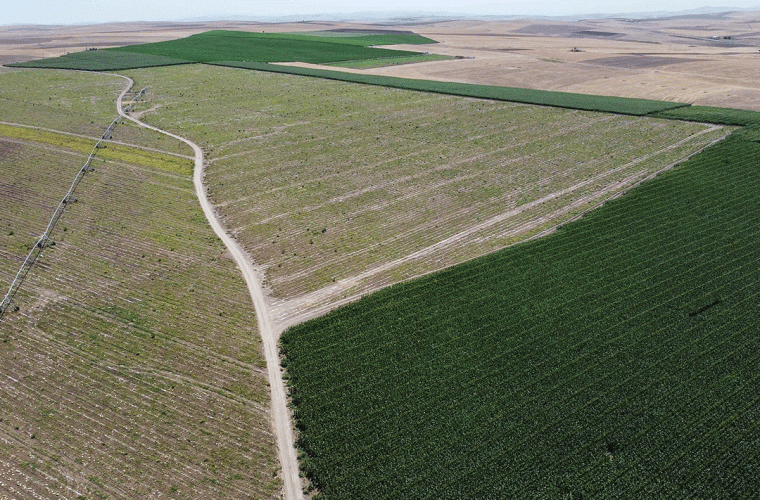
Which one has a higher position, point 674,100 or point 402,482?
point 674,100

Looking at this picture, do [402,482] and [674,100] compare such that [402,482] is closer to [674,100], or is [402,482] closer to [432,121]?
[432,121]

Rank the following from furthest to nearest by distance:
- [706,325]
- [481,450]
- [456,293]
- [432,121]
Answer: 1. [432,121]
2. [456,293]
3. [706,325]
4. [481,450]

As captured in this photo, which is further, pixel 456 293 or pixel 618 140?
pixel 618 140

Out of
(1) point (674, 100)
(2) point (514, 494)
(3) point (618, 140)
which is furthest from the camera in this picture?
(1) point (674, 100)

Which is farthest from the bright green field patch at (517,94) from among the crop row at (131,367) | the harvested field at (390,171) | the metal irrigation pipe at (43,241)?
the crop row at (131,367)

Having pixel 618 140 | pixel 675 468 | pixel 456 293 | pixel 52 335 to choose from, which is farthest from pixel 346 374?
pixel 618 140

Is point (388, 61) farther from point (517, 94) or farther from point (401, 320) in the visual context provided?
point (401, 320)
